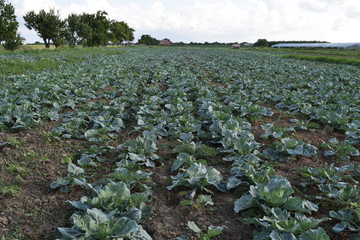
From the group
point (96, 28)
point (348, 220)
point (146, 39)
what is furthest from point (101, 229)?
point (146, 39)

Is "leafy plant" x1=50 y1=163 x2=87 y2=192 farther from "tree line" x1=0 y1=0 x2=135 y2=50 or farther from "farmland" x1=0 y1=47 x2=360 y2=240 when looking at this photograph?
"tree line" x1=0 y1=0 x2=135 y2=50

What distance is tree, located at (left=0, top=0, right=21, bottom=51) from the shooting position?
110 ft

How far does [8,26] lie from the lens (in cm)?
3419

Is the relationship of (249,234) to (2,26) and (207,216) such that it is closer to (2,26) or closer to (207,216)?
(207,216)

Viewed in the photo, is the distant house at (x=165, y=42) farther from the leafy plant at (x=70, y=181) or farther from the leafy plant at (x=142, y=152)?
the leafy plant at (x=70, y=181)

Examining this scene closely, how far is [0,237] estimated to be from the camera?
281cm

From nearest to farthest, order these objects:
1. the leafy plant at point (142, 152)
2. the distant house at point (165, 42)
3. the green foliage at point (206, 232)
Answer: the green foliage at point (206, 232)
the leafy plant at point (142, 152)
the distant house at point (165, 42)

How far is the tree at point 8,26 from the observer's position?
33406 mm

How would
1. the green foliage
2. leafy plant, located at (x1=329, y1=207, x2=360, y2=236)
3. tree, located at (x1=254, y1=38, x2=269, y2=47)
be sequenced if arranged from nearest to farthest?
the green foliage < leafy plant, located at (x1=329, y1=207, x2=360, y2=236) < tree, located at (x1=254, y1=38, x2=269, y2=47)

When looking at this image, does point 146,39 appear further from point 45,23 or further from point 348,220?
point 348,220

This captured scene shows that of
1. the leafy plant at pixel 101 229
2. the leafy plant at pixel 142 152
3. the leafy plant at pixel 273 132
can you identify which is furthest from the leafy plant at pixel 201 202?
the leafy plant at pixel 273 132

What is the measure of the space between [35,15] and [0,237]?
2004 inches

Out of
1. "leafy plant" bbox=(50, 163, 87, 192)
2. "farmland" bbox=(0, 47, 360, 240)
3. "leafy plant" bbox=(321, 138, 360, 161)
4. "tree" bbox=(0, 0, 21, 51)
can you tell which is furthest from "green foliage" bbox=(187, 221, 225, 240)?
"tree" bbox=(0, 0, 21, 51)

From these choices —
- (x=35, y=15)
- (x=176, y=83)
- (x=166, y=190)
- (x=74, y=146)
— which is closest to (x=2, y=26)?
(x=35, y=15)
